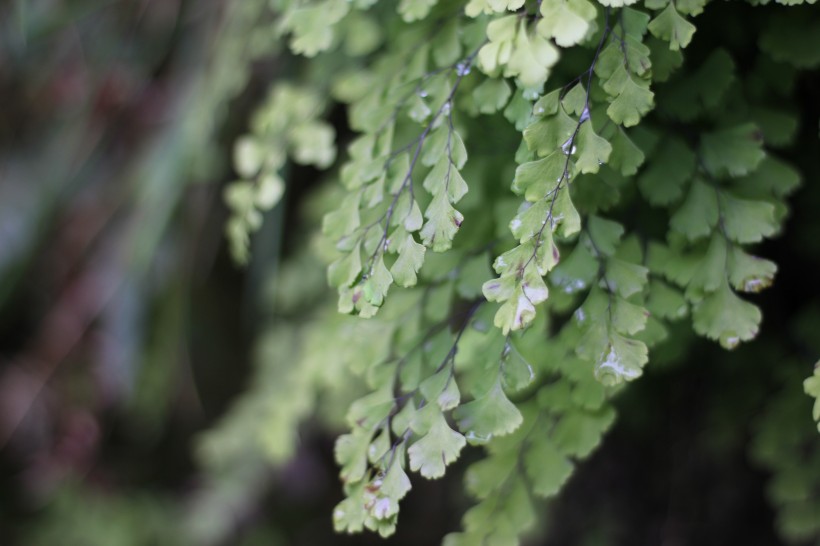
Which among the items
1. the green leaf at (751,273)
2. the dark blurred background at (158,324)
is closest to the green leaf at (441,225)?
the green leaf at (751,273)

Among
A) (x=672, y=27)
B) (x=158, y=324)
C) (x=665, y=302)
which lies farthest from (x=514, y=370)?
(x=158, y=324)

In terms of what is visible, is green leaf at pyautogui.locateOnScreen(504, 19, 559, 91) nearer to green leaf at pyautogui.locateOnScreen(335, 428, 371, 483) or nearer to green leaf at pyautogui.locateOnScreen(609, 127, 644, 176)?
green leaf at pyautogui.locateOnScreen(609, 127, 644, 176)

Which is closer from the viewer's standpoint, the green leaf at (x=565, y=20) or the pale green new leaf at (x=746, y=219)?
the green leaf at (x=565, y=20)

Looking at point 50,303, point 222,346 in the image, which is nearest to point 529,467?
point 50,303

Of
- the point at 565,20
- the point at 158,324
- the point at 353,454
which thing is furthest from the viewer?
the point at 158,324

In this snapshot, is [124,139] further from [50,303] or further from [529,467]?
[529,467]

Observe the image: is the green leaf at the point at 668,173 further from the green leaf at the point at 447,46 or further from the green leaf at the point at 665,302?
the green leaf at the point at 447,46

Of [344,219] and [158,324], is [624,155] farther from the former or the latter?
[158,324]
